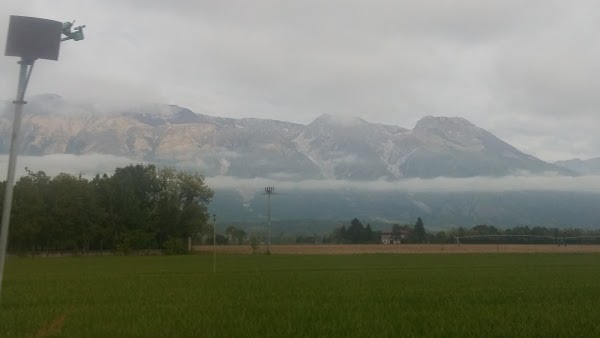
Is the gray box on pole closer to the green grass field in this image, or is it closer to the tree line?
the green grass field

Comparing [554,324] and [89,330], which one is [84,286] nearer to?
[89,330]

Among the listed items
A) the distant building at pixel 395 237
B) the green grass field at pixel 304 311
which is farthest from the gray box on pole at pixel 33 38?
the distant building at pixel 395 237

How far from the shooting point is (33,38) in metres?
7.76

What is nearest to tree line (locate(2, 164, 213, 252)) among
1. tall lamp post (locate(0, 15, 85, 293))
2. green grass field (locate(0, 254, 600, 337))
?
green grass field (locate(0, 254, 600, 337))

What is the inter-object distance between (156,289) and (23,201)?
249 feet

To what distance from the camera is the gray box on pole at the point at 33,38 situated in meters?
7.71

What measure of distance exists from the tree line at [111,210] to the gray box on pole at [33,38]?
91.7 meters

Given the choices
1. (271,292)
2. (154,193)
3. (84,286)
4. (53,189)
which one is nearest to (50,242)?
(53,189)

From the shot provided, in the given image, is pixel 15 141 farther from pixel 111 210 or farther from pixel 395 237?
pixel 395 237

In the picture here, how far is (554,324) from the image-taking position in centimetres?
1426

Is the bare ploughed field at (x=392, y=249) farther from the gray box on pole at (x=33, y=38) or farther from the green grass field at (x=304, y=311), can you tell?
the gray box on pole at (x=33, y=38)

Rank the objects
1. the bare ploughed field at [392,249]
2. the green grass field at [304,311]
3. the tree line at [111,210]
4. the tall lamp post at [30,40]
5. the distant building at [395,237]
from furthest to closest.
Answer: the distant building at [395,237] < the bare ploughed field at [392,249] < the tree line at [111,210] < the green grass field at [304,311] < the tall lamp post at [30,40]

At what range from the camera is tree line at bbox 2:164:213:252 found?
96.0m

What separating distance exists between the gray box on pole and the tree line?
301 ft
